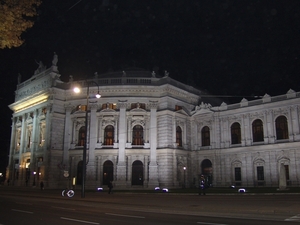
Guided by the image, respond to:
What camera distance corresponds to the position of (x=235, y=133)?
176 ft

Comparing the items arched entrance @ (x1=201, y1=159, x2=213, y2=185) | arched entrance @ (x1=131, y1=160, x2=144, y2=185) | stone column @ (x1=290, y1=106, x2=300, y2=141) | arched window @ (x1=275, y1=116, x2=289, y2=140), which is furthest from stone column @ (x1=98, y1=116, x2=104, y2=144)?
stone column @ (x1=290, y1=106, x2=300, y2=141)

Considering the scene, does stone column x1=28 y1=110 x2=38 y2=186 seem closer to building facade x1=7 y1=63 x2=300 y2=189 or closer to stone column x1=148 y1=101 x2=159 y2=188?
building facade x1=7 y1=63 x2=300 y2=189

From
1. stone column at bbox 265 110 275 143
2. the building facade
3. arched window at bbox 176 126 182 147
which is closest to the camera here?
stone column at bbox 265 110 275 143

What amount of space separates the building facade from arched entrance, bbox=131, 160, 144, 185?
0.54ft

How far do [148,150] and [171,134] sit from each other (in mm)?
4724

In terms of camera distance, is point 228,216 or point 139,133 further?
point 139,133

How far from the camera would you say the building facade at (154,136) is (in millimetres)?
49125

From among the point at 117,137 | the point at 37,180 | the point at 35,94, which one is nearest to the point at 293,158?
the point at 117,137

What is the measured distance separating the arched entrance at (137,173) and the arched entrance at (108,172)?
3.54 meters

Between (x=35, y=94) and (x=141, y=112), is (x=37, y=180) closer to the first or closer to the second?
(x=35, y=94)

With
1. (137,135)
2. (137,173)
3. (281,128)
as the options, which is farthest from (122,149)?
(281,128)

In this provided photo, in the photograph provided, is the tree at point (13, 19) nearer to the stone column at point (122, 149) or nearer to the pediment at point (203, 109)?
the stone column at point (122, 149)

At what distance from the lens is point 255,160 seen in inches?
1962

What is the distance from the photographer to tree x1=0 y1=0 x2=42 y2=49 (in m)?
14.8
